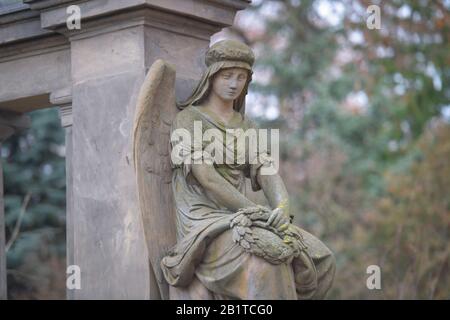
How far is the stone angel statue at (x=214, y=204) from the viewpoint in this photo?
9992 mm

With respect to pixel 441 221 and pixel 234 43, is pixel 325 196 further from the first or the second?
pixel 234 43

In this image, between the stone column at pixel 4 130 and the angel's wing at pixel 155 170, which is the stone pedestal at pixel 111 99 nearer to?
the angel's wing at pixel 155 170

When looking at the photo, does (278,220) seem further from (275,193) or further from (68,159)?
(68,159)

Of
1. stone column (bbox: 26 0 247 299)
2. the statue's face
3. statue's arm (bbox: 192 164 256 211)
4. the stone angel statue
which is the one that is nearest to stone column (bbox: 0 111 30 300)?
stone column (bbox: 26 0 247 299)

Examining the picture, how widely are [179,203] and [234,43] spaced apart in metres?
1.31

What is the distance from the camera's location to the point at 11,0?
12461 millimetres

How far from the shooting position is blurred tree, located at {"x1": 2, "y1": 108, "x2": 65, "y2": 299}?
2111cm

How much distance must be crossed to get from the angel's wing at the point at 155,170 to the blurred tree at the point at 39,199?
1037 cm

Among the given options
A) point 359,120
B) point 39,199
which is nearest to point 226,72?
point 39,199

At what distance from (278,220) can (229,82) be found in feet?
4.05

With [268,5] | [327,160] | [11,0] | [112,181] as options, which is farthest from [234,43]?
[268,5]

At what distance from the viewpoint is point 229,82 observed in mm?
10664

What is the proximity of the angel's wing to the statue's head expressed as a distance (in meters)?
0.27

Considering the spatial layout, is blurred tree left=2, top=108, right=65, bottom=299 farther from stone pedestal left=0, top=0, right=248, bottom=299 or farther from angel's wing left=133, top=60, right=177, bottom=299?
angel's wing left=133, top=60, right=177, bottom=299
